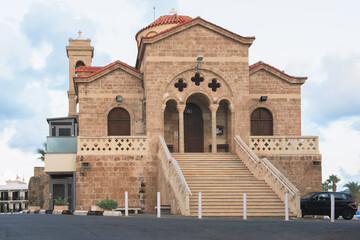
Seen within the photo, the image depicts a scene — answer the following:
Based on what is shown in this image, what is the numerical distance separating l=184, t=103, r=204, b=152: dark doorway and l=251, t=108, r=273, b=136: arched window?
302 cm

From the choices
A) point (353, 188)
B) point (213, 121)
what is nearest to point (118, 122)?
point (213, 121)

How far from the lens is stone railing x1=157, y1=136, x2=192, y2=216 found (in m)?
20.2

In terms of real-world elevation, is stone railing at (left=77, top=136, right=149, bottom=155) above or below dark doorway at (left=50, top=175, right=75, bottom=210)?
above

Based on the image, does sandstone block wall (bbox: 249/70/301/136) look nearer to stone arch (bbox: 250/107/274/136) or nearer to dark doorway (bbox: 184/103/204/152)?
stone arch (bbox: 250/107/274/136)

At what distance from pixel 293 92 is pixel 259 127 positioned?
2.87 m

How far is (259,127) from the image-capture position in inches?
1195

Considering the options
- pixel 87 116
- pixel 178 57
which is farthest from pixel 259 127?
pixel 87 116

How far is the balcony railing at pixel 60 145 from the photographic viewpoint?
89.7ft

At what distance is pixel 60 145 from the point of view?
2738cm

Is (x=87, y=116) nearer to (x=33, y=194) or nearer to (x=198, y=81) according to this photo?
(x=198, y=81)

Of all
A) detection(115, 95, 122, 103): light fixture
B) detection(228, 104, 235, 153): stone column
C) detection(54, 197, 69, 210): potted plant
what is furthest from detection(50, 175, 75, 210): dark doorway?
detection(228, 104, 235, 153): stone column

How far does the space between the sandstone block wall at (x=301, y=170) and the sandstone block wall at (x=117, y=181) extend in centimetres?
612

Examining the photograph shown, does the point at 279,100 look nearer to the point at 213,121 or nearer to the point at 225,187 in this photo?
the point at 213,121

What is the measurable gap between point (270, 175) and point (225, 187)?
2.06m
